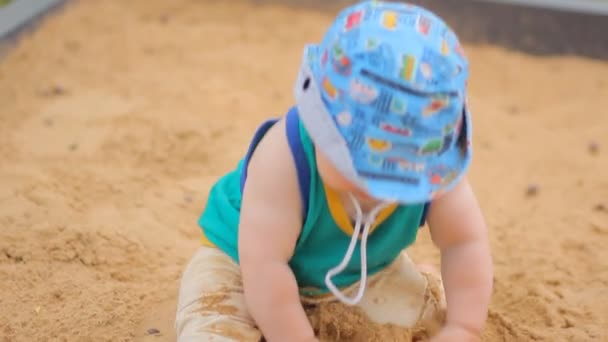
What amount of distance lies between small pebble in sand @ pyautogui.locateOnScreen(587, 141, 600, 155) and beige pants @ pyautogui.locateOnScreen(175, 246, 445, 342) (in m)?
1.35

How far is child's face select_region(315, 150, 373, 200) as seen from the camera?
1.32 meters

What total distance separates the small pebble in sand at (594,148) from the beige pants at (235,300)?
1.35 metres

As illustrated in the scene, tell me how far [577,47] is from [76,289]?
8.77 feet

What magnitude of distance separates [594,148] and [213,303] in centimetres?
180

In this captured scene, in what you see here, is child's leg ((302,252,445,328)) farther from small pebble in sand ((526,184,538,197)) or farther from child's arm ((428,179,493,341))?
small pebble in sand ((526,184,538,197))

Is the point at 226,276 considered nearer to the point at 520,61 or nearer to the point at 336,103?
Answer: the point at 336,103

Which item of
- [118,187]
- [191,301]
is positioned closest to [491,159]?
[118,187]

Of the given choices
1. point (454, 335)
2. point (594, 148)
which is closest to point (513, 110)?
point (594, 148)

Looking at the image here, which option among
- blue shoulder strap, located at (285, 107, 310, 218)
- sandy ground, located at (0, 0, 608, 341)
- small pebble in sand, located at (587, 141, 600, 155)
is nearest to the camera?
blue shoulder strap, located at (285, 107, 310, 218)

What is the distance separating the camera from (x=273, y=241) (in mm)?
1449

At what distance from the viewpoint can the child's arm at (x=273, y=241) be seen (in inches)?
56.9

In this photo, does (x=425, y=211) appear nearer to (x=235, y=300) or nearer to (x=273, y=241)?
(x=273, y=241)

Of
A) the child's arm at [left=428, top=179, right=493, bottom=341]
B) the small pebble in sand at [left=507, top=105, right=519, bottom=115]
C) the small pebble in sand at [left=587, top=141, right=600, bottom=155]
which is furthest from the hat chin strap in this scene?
the small pebble in sand at [left=507, top=105, right=519, bottom=115]

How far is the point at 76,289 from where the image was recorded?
71.5 inches
